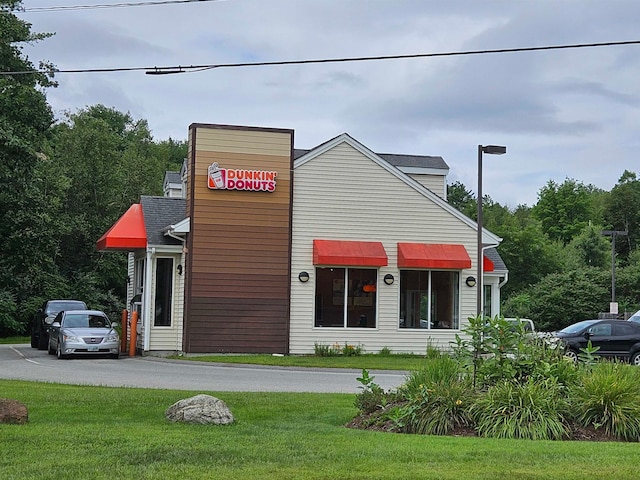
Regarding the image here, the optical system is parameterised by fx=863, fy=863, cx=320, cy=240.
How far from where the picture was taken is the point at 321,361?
25.9 metres

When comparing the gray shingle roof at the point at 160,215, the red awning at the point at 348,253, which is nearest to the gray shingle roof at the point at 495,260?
the red awning at the point at 348,253

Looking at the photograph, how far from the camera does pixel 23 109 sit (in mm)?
34031

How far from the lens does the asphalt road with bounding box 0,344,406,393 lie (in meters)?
18.2

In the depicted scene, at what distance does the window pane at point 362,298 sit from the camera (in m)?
28.6

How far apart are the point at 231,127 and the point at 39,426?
59.4 feet

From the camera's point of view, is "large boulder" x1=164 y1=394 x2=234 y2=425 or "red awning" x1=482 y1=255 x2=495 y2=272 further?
"red awning" x1=482 y1=255 x2=495 y2=272

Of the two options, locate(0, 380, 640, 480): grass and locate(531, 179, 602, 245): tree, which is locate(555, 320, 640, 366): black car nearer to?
locate(0, 380, 640, 480): grass

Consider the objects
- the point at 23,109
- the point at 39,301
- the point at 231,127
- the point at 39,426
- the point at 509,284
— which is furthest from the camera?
the point at 509,284

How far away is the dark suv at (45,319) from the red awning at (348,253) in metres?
9.52

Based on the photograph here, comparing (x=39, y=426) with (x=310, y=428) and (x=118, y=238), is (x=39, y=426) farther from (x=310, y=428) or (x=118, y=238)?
(x=118, y=238)

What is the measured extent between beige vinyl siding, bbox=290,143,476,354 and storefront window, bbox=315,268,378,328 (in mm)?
273

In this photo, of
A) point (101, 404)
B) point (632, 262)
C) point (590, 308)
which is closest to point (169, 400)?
A: point (101, 404)

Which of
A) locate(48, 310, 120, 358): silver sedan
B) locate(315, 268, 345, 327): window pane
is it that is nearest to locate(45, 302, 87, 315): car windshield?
locate(48, 310, 120, 358): silver sedan

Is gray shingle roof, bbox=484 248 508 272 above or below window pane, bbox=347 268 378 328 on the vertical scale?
above
